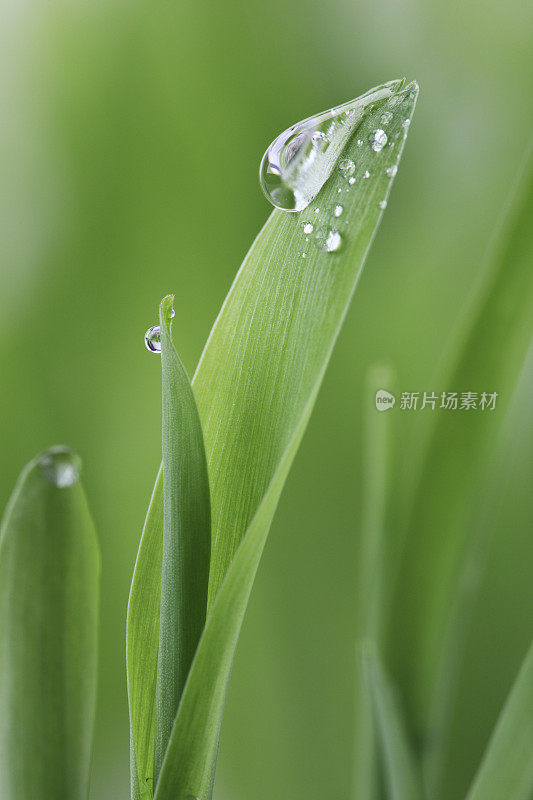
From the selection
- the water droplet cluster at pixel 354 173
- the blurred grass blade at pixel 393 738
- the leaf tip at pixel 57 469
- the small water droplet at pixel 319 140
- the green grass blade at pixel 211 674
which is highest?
the small water droplet at pixel 319 140

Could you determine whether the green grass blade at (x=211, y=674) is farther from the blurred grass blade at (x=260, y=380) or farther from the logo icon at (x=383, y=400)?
the logo icon at (x=383, y=400)

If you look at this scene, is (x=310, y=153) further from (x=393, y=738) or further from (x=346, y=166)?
(x=393, y=738)

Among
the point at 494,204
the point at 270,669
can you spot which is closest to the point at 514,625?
the point at 270,669

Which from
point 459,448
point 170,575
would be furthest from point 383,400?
point 170,575

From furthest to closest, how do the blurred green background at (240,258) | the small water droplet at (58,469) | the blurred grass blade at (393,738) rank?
the blurred green background at (240,258)
the blurred grass blade at (393,738)
the small water droplet at (58,469)

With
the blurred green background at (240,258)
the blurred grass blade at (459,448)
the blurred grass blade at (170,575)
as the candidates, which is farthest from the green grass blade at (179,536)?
the blurred green background at (240,258)

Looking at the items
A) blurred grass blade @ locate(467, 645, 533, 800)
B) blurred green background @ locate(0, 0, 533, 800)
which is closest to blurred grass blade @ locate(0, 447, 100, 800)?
blurred grass blade @ locate(467, 645, 533, 800)
